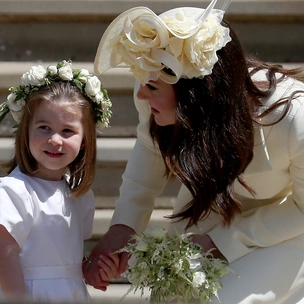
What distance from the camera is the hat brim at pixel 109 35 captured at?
268 cm

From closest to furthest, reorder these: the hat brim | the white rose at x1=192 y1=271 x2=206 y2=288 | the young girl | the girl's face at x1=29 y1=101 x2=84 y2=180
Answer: the white rose at x1=192 y1=271 x2=206 y2=288, the hat brim, the young girl, the girl's face at x1=29 y1=101 x2=84 y2=180

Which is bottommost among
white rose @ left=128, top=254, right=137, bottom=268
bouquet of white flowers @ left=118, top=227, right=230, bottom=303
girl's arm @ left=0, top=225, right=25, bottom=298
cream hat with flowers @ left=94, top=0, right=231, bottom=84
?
girl's arm @ left=0, top=225, right=25, bottom=298

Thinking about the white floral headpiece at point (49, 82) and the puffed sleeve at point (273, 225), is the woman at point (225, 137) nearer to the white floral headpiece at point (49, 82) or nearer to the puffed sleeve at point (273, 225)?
the puffed sleeve at point (273, 225)

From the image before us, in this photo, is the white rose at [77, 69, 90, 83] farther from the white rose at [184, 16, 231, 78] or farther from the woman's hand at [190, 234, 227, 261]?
the woman's hand at [190, 234, 227, 261]

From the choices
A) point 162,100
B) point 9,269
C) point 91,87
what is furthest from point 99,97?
point 9,269

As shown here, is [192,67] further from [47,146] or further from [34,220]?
[34,220]

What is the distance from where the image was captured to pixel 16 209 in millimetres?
2781

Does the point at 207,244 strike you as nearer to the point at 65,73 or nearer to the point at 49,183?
the point at 49,183

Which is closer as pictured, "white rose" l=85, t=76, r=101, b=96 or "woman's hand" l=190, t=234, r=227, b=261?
"woman's hand" l=190, t=234, r=227, b=261

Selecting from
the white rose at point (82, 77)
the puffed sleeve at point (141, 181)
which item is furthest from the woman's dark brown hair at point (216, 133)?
the white rose at point (82, 77)

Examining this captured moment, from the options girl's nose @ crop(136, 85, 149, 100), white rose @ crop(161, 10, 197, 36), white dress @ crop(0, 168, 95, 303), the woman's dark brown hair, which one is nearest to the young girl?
white dress @ crop(0, 168, 95, 303)

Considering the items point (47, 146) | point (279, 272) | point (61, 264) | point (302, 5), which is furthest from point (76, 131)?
point (302, 5)

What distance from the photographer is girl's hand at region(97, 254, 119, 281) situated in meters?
2.99

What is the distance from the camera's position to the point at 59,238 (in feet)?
9.58
